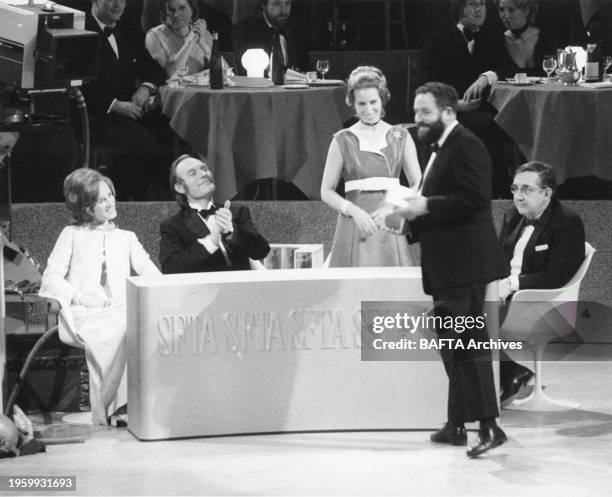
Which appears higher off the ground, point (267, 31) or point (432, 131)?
point (267, 31)

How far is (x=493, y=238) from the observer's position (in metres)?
4.81

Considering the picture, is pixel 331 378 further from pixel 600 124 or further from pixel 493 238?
pixel 600 124

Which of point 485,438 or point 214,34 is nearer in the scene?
point 485,438

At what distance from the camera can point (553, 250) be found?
19.1 ft

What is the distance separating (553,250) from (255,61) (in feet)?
7.95

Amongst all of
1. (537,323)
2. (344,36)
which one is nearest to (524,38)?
(344,36)

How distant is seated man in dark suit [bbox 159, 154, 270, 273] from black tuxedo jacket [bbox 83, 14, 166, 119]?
1.88 metres

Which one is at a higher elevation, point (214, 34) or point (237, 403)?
point (214, 34)

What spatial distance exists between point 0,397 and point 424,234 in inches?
65.9

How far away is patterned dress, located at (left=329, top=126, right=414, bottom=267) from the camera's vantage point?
19.1 feet

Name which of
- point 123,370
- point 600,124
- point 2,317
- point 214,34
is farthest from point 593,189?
point 2,317

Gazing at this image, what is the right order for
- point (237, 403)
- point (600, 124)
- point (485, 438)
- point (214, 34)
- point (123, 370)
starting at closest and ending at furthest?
1. point (485, 438)
2. point (237, 403)
3. point (123, 370)
4. point (600, 124)
5. point (214, 34)

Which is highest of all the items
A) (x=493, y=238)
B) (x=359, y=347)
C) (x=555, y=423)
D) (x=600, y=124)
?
(x=600, y=124)

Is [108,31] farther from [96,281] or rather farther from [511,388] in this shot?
[511,388]
